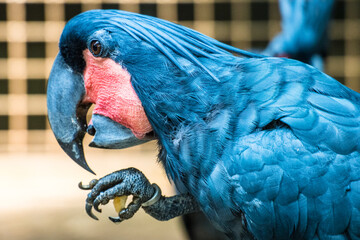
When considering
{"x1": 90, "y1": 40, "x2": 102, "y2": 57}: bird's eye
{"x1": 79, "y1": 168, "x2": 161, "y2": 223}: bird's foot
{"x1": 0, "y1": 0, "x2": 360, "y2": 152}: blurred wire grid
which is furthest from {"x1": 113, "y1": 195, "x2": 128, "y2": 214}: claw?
{"x1": 0, "y1": 0, "x2": 360, "y2": 152}: blurred wire grid

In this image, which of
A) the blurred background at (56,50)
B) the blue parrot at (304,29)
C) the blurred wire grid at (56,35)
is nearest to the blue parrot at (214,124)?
the blue parrot at (304,29)

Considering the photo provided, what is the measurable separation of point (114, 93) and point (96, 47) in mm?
106

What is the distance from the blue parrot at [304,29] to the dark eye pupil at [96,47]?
4.00 feet

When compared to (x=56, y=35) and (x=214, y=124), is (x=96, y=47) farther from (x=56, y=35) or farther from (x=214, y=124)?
(x=56, y=35)

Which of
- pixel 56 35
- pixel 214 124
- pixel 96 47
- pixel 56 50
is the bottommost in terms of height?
pixel 56 50

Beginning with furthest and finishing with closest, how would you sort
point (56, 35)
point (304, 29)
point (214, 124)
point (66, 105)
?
point (56, 35), point (304, 29), point (66, 105), point (214, 124)

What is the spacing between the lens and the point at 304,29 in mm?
2373

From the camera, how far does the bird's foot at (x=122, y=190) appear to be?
4.12 ft

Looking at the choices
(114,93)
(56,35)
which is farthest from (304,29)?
(56,35)

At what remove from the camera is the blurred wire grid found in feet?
12.4

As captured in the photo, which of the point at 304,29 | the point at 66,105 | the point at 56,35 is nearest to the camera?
the point at 66,105

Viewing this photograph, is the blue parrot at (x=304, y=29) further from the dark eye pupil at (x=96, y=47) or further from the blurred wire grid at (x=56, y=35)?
the blurred wire grid at (x=56, y=35)

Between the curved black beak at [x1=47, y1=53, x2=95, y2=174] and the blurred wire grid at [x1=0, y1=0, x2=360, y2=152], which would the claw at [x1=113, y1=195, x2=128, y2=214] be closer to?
the curved black beak at [x1=47, y1=53, x2=95, y2=174]

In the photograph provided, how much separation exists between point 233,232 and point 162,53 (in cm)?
40
